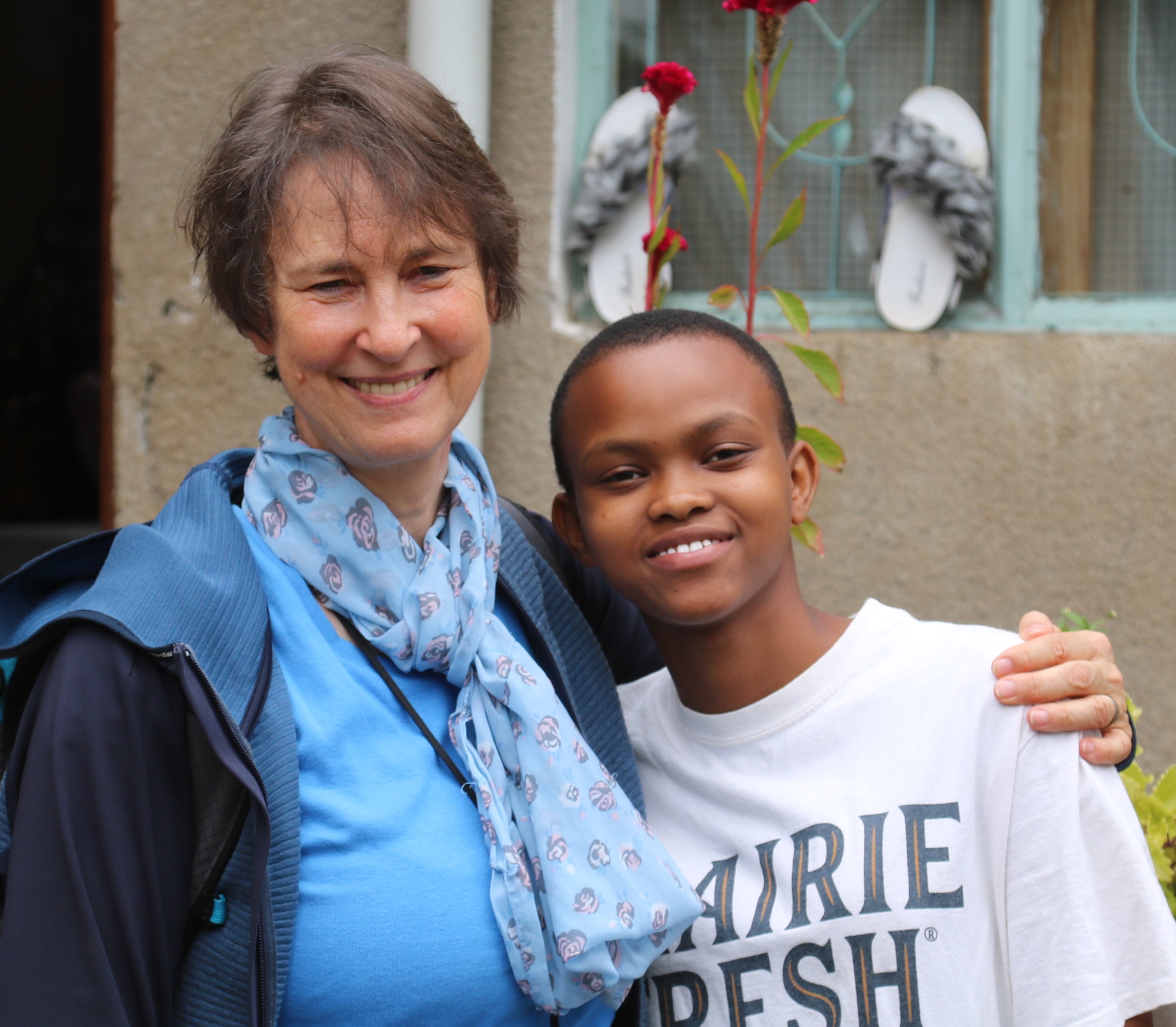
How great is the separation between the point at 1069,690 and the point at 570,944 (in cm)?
67

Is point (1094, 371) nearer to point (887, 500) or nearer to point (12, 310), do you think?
point (887, 500)

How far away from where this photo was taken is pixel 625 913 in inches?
56.5

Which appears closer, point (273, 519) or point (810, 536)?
point (273, 519)

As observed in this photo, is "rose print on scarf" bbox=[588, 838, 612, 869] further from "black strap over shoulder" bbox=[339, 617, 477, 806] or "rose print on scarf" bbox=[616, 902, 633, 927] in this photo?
"black strap over shoulder" bbox=[339, 617, 477, 806]

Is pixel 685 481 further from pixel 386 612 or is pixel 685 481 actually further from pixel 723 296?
pixel 723 296

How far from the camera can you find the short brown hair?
4.77 ft

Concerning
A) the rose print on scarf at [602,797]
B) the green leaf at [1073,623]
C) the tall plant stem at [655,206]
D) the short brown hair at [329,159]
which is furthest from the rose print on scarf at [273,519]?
the green leaf at [1073,623]

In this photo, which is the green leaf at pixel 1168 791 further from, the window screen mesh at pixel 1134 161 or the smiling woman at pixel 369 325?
the window screen mesh at pixel 1134 161

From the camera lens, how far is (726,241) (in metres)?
3.27

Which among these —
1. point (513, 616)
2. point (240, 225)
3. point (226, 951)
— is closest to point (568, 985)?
point (226, 951)

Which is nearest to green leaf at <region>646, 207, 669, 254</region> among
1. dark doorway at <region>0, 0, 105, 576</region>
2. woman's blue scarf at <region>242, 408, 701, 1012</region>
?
woman's blue scarf at <region>242, 408, 701, 1012</region>

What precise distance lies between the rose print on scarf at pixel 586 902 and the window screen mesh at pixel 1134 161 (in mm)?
2445

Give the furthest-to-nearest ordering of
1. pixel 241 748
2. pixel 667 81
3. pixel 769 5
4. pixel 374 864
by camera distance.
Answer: pixel 667 81 < pixel 769 5 < pixel 374 864 < pixel 241 748

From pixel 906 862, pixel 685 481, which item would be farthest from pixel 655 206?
pixel 906 862
